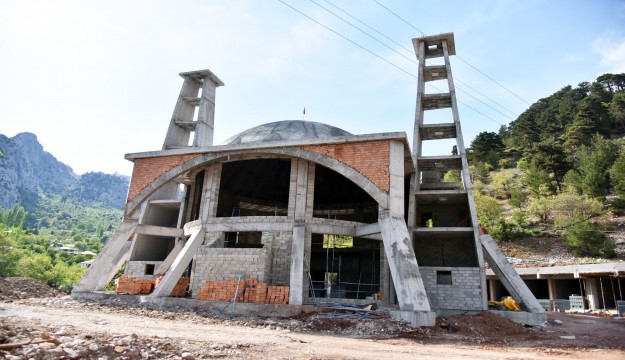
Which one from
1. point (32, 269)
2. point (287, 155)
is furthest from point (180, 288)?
point (32, 269)

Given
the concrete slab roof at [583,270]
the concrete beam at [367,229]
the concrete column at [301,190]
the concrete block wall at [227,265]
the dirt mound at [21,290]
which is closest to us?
the concrete beam at [367,229]

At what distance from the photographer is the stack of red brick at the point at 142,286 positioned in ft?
63.9

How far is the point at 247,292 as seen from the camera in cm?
1669

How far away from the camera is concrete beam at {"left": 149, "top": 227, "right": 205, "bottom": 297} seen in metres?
17.6

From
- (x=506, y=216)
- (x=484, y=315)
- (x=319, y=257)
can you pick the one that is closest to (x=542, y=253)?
(x=506, y=216)

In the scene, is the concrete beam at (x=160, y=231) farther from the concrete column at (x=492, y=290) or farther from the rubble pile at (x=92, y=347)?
the concrete column at (x=492, y=290)

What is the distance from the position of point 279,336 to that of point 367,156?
29.4 feet

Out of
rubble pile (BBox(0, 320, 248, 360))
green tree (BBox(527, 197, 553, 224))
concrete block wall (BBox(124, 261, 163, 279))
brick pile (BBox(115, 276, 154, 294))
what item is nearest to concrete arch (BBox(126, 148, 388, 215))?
brick pile (BBox(115, 276, 154, 294))

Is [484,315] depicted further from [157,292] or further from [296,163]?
[157,292]

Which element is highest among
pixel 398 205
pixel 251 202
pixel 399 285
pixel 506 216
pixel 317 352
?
pixel 506 216

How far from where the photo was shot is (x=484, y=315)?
15.9 meters

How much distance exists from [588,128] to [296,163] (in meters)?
59.5

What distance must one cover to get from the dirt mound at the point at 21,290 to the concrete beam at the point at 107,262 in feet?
8.26

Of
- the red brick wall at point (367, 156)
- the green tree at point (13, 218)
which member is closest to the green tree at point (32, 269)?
the red brick wall at point (367, 156)
